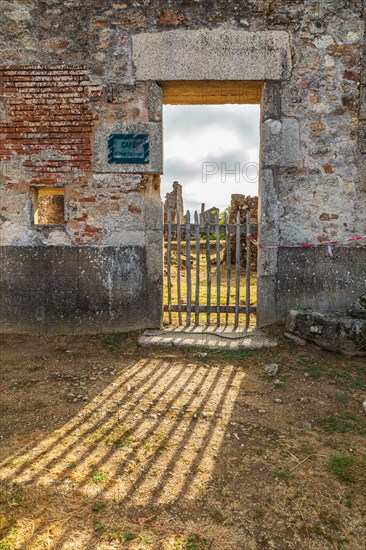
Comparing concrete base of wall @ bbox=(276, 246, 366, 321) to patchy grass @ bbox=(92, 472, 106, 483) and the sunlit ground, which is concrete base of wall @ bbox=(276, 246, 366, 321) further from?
patchy grass @ bbox=(92, 472, 106, 483)

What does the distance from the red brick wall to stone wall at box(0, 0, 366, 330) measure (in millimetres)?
13

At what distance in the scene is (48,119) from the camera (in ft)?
16.0

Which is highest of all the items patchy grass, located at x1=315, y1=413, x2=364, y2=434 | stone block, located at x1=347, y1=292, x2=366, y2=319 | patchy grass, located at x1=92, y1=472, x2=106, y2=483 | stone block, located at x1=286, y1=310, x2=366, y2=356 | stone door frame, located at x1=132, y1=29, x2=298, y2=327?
stone door frame, located at x1=132, y1=29, x2=298, y2=327

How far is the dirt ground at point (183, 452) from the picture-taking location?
1.96 meters

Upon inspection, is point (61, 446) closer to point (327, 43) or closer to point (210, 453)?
point (210, 453)

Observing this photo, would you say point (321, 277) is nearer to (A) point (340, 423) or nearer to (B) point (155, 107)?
(A) point (340, 423)

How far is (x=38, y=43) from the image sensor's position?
16.0 ft

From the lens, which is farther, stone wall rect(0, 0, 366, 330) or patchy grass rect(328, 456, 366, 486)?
stone wall rect(0, 0, 366, 330)

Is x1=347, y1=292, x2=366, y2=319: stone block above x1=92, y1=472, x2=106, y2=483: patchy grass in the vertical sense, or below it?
above

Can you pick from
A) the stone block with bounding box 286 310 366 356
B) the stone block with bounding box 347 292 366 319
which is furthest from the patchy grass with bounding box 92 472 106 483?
the stone block with bounding box 347 292 366 319

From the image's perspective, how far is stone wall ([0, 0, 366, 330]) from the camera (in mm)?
4727

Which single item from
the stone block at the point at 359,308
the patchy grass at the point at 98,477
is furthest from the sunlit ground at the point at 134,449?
the stone block at the point at 359,308

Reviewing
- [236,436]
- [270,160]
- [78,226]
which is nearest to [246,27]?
[270,160]

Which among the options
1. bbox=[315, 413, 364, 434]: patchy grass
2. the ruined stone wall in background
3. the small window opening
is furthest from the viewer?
the small window opening
